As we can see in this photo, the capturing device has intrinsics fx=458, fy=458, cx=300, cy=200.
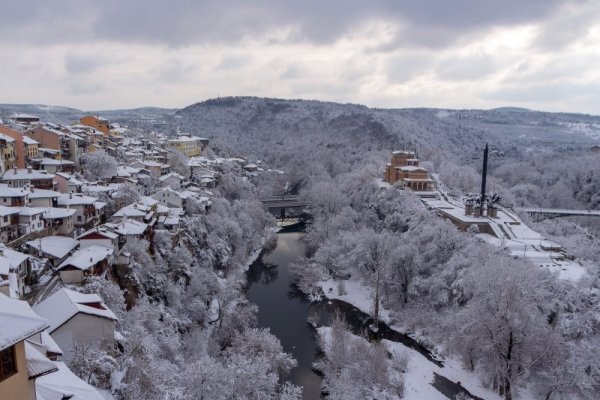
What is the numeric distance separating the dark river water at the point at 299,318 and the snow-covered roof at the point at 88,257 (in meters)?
12.9

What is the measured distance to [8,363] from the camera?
9.04 metres

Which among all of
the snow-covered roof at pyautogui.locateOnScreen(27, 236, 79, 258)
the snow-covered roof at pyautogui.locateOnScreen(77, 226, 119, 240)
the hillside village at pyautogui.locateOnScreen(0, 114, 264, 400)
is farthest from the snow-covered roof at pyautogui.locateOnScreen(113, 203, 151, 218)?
the snow-covered roof at pyautogui.locateOnScreen(27, 236, 79, 258)

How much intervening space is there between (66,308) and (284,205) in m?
54.8

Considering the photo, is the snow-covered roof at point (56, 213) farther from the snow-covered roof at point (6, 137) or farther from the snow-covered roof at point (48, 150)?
the snow-covered roof at point (48, 150)

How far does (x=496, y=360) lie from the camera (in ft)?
83.4

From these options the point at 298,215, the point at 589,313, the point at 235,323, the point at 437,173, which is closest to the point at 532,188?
the point at 437,173

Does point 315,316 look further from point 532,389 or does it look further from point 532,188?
point 532,188

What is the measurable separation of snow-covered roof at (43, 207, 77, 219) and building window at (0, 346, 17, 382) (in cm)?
2462

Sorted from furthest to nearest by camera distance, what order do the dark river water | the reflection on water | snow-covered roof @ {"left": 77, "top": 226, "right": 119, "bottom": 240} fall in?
snow-covered roof @ {"left": 77, "top": 226, "right": 119, "bottom": 240} < the reflection on water < the dark river water

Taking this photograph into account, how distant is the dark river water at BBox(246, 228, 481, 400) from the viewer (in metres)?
27.8

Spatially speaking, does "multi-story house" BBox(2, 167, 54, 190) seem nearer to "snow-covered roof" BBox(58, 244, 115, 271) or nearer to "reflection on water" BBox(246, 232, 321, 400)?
"snow-covered roof" BBox(58, 244, 115, 271)

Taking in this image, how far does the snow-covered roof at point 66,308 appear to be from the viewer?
749 inches

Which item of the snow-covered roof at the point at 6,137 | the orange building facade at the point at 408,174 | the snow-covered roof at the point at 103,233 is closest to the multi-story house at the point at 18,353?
the snow-covered roof at the point at 103,233

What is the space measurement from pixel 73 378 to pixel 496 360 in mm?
21397
